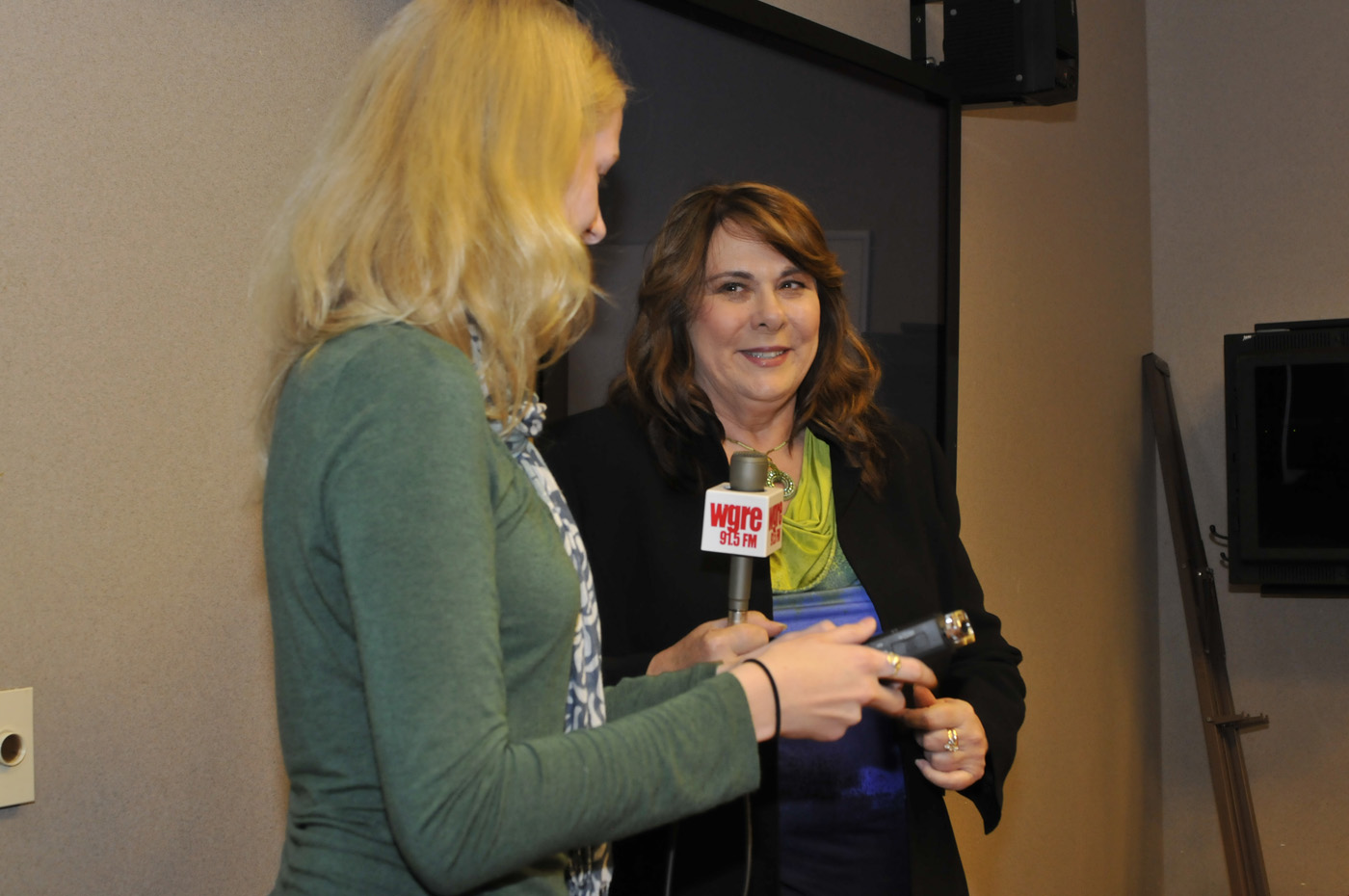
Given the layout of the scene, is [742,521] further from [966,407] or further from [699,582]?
[966,407]

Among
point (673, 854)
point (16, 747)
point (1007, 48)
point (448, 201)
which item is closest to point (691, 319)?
point (673, 854)

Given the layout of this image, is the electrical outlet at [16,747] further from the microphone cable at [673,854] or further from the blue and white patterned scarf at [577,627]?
the microphone cable at [673,854]

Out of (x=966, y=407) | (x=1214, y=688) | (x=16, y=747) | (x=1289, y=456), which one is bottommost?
(x=1214, y=688)

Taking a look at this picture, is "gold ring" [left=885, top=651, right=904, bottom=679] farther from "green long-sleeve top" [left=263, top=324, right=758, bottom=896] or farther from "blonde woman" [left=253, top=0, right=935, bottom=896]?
"green long-sleeve top" [left=263, top=324, right=758, bottom=896]

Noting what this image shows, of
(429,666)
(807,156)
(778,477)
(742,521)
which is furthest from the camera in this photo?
(807,156)

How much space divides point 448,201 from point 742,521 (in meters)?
0.55

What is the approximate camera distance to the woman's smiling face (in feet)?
5.71

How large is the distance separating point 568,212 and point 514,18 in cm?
17

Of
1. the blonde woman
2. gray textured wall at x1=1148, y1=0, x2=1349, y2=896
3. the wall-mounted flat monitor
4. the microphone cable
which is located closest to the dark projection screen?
the microphone cable

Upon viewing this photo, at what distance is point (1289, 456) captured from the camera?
341 cm

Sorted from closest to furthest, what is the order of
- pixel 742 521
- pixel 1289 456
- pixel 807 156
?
1. pixel 742 521
2. pixel 807 156
3. pixel 1289 456

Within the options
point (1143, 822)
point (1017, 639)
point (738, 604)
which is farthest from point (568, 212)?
point (1143, 822)

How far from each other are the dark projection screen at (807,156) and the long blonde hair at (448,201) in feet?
2.52

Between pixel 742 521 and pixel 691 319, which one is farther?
pixel 691 319
